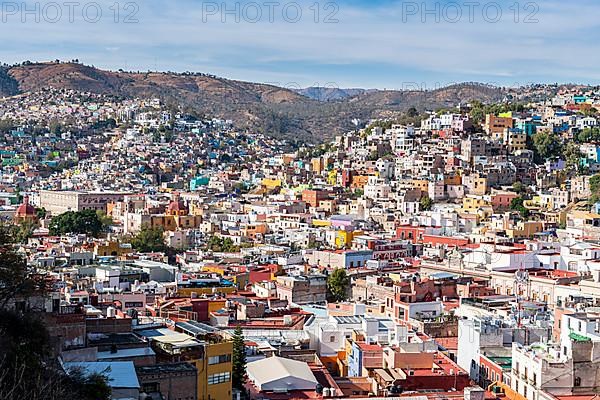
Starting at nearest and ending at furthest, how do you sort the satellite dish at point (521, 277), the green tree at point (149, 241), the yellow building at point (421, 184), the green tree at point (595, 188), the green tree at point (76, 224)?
1. the satellite dish at point (521, 277)
2. the green tree at point (149, 241)
3. the green tree at point (76, 224)
4. the green tree at point (595, 188)
5. the yellow building at point (421, 184)

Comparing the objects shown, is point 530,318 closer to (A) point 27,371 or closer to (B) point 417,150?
(A) point 27,371

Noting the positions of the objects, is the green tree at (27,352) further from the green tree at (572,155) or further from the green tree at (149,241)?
the green tree at (572,155)

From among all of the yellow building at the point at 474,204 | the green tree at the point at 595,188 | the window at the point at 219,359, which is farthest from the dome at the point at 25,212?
the window at the point at 219,359

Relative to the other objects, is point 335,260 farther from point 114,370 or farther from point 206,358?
point 114,370

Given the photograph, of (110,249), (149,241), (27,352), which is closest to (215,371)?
(27,352)

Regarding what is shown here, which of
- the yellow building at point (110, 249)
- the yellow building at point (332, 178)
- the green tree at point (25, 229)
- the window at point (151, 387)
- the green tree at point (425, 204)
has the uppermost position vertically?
the yellow building at point (332, 178)

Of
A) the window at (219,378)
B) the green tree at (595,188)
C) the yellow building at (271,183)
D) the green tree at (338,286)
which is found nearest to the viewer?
the window at (219,378)
